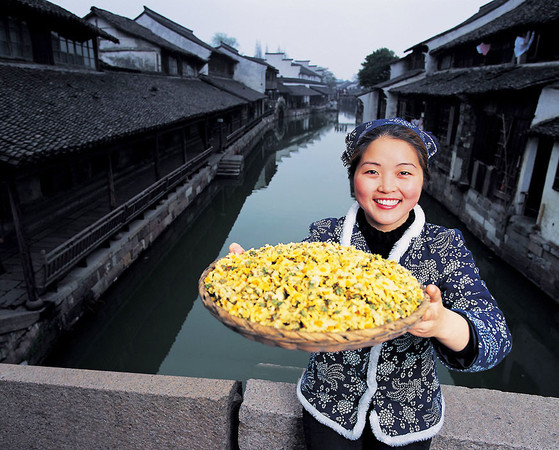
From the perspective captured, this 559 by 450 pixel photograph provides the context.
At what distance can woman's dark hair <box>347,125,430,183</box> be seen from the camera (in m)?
1.68

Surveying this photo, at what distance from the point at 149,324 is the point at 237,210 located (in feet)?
28.0

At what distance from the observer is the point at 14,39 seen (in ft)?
32.3

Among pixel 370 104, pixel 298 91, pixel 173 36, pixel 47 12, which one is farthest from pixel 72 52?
pixel 298 91

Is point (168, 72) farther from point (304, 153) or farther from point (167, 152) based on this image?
point (304, 153)

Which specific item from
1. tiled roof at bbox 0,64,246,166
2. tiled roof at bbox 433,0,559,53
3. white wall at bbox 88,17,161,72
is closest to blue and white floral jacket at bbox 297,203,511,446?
tiled roof at bbox 0,64,246,166

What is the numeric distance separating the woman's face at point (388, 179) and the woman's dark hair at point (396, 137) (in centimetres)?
2

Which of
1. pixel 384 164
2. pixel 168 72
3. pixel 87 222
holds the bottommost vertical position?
pixel 87 222

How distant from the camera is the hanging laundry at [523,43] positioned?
36.0 feet

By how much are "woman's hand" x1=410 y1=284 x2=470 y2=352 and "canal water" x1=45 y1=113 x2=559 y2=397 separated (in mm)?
5668

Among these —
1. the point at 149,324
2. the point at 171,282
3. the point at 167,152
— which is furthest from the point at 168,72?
the point at 149,324

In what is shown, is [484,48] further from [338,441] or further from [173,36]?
[173,36]

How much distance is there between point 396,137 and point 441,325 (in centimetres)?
82

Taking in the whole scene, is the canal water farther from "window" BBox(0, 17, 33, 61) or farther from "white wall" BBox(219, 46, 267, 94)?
"white wall" BBox(219, 46, 267, 94)

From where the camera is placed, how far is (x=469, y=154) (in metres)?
13.0
